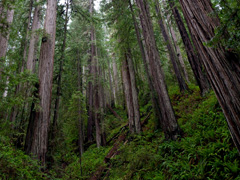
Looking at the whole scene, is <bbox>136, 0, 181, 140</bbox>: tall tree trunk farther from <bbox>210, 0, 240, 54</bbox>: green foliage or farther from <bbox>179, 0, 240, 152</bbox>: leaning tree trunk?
<bbox>210, 0, 240, 54</bbox>: green foliage

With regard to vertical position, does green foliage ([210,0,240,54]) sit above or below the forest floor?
above

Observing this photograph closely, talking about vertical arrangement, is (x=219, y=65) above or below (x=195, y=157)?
above

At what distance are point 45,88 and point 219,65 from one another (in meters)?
5.34

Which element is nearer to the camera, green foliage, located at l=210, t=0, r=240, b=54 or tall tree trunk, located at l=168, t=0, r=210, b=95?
green foliage, located at l=210, t=0, r=240, b=54

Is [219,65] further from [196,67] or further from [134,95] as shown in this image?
[134,95]

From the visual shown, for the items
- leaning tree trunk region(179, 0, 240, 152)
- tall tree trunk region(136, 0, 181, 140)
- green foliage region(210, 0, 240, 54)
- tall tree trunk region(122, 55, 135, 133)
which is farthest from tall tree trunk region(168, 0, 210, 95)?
green foliage region(210, 0, 240, 54)

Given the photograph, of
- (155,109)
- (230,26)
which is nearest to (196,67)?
(155,109)

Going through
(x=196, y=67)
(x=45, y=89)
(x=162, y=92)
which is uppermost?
(x=196, y=67)

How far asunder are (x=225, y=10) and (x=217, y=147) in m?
3.33

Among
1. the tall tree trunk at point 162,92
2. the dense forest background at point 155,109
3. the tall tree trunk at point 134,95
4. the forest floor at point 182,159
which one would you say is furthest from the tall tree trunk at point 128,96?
the tall tree trunk at point 162,92

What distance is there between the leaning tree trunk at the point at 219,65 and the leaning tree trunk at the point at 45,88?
4.96m

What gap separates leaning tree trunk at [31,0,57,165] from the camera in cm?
468

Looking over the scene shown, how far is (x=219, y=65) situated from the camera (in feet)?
6.65

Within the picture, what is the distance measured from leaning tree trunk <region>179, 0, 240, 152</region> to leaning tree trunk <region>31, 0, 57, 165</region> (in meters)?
4.96
